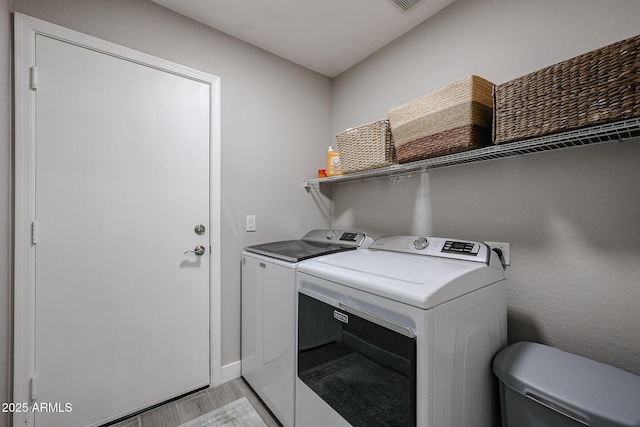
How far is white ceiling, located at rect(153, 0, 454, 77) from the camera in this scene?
5.44 ft

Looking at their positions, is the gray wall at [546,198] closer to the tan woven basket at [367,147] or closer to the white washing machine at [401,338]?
the white washing machine at [401,338]

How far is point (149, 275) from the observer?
1.64 meters

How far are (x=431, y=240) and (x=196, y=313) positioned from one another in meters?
1.63

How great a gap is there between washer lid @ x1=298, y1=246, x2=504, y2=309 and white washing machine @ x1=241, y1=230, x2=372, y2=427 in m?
0.20

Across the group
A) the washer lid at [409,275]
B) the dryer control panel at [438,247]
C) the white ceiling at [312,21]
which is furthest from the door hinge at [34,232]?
the dryer control panel at [438,247]

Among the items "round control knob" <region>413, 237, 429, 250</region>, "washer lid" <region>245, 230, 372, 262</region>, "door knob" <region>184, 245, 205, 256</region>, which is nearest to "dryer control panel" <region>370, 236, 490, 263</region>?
"round control knob" <region>413, 237, 429, 250</region>

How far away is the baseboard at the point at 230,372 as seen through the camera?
191 cm

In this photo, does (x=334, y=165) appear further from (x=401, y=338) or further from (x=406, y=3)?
(x=401, y=338)

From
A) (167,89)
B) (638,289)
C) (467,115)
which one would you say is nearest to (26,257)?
(167,89)

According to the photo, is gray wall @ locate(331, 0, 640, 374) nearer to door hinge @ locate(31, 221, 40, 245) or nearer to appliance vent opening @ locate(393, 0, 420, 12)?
appliance vent opening @ locate(393, 0, 420, 12)

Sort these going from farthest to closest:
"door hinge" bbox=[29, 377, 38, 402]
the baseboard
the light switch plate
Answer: the light switch plate → the baseboard → "door hinge" bbox=[29, 377, 38, 402]

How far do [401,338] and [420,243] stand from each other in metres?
0.78

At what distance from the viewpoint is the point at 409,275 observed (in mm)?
1057

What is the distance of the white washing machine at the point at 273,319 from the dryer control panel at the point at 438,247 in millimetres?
233
